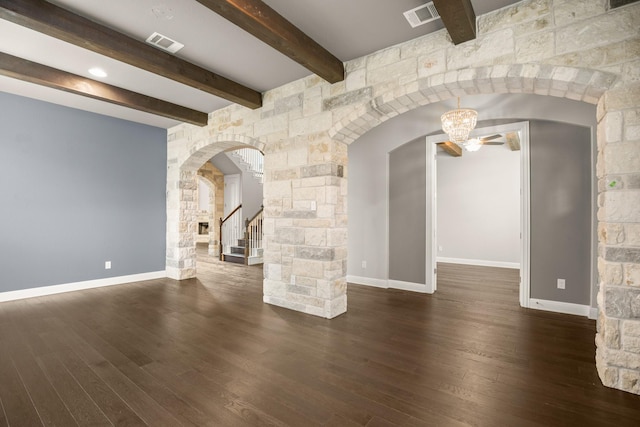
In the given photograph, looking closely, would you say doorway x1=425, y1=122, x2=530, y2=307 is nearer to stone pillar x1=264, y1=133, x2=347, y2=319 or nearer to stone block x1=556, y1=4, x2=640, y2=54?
stone pillar x1=264, y1=133, x2=347, y2=319

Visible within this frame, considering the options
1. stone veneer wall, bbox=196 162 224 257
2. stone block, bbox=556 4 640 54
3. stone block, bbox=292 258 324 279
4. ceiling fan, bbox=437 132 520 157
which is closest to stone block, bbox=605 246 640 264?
stone block, bbox=556 4 640 54

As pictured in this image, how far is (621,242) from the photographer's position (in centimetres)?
200

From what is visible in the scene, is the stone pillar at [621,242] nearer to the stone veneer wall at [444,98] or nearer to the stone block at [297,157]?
the stone veneer wall at [444,98]

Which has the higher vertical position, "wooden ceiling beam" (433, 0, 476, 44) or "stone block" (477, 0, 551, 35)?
"stone block" (477, 0, 551, 35)

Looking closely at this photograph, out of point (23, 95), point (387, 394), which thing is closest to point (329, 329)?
point (387, 394)

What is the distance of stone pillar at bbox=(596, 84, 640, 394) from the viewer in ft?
6.44

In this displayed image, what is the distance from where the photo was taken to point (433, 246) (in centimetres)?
475

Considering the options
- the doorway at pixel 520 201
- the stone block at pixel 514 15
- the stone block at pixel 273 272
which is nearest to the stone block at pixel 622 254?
the stone block at pixel 514 15

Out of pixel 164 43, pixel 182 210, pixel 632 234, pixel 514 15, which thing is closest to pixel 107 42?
pixel 164 43

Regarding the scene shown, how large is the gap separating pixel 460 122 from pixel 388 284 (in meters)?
2.80

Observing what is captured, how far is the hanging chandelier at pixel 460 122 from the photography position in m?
3.73

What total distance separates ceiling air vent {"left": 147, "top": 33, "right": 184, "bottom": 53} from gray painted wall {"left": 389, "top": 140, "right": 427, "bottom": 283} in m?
3.56

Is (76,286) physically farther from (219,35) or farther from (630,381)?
(630,381)

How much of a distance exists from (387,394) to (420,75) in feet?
9.03
